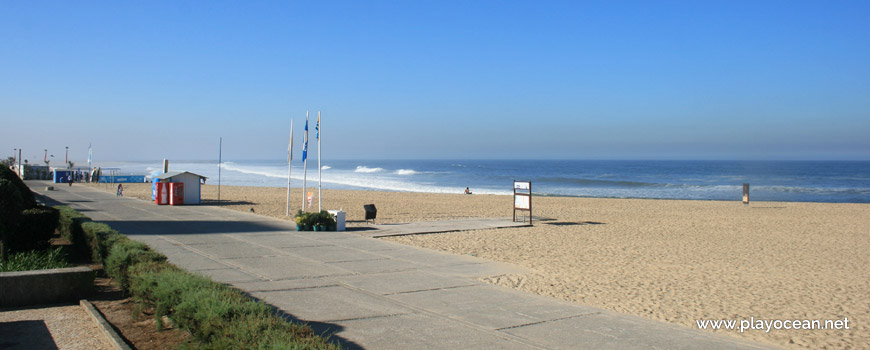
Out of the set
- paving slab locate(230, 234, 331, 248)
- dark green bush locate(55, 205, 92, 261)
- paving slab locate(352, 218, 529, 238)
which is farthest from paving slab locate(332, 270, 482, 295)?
paving slab locate(352, 218, 529, 238)

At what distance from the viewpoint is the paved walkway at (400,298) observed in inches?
228

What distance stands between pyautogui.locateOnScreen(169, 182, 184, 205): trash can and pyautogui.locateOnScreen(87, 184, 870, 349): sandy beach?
485 cm

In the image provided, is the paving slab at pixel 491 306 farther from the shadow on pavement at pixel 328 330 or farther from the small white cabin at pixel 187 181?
the small white cabin at pixel 187 181

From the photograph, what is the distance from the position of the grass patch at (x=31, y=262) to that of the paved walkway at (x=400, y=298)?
1.91 meters

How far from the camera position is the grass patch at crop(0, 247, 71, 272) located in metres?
7.93

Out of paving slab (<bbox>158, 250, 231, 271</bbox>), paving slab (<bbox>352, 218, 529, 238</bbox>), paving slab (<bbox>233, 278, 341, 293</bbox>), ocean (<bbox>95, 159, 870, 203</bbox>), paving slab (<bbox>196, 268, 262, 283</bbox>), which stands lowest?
paving slab (<bbox>233, 278, 341, 293</bbox>)

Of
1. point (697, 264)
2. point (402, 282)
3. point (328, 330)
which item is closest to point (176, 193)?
point (402, 282)

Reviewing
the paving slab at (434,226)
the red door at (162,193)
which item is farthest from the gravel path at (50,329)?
the red door at (162,193)

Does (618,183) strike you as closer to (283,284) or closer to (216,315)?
(283,284)

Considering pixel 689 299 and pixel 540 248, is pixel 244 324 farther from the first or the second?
pixel 540 248

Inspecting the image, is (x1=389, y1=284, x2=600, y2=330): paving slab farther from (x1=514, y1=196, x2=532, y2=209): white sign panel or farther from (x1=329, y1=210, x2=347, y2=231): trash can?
(x1=514, y1=196, x2=532, y2=209): white sign panel

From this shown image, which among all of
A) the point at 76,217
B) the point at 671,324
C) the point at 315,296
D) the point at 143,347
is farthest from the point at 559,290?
the point at 76,217

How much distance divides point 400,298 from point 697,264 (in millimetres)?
6925

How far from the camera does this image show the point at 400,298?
7543 mm
